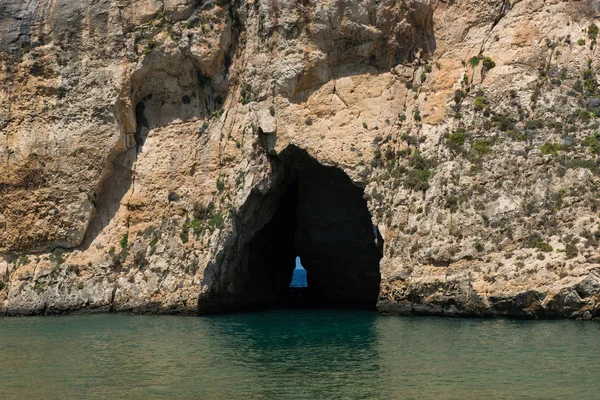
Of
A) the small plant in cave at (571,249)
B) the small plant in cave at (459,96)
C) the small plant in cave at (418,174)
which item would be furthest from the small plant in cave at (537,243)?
the small plant in cave at (459,96)

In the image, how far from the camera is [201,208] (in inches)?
1457

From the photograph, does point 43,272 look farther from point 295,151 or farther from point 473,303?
point 473,303

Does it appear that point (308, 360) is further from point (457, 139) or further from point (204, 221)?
point (204, 221)

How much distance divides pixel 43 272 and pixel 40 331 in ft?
25.9

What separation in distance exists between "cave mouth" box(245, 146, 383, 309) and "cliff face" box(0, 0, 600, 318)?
0.17m

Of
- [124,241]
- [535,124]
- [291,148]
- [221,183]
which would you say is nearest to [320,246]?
[221,183]

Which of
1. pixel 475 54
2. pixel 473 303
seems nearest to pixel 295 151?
pixel 475 54

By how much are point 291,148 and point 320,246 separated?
9416 mm

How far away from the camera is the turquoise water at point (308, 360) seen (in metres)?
17.9

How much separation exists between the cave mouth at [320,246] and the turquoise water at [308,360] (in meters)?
10.2

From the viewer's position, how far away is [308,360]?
21969 mm

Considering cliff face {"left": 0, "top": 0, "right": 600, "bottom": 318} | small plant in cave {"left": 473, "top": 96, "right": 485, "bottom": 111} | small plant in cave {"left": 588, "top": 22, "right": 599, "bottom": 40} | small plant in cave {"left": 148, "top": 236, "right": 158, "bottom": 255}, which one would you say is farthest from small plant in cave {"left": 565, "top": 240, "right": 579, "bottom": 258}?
small plant in cave {"left": 148, "top": 236, "right": 158, "bottom": 255}

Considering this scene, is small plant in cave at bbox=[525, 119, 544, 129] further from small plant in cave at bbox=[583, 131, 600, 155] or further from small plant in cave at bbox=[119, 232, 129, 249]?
small plant in cave at bbox=[119, 232, 129, 249]

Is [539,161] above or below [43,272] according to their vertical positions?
above
